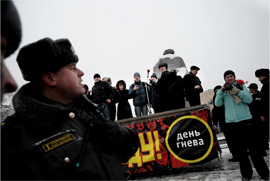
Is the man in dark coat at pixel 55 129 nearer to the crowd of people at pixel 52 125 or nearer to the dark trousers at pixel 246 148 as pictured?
the crowd of people at pixel 52 125

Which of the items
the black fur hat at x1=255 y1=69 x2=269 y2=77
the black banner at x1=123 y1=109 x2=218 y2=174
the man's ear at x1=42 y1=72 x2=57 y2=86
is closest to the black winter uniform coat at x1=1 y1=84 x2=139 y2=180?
the man's ear at x1=42 y1=72 x2=57 y2=86

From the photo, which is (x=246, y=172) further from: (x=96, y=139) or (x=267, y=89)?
(x=96, y=139)

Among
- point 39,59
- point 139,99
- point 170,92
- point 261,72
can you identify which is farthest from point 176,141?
point 39,59

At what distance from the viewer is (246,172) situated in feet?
12.1

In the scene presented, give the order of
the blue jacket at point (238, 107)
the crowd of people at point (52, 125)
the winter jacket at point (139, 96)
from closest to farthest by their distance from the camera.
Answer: the crowd of people at point (52, 125), the blue jacket at point (238, 107), the winter jacket at point (139, 96)

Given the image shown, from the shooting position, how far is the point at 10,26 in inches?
33.7

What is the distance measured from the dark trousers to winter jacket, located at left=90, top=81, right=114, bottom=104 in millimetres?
4311

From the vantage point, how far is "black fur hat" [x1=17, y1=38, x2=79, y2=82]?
4.33 ft

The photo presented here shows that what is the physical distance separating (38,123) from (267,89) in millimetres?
5107

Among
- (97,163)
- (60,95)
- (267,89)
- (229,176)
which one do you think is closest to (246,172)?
(229,176)

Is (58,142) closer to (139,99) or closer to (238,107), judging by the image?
(238,107)

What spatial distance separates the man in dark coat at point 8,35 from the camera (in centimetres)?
78

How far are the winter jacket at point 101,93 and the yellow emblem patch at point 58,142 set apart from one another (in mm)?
5987

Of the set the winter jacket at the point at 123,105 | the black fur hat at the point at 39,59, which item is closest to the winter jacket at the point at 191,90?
the winter jacket at the point at 123,105
